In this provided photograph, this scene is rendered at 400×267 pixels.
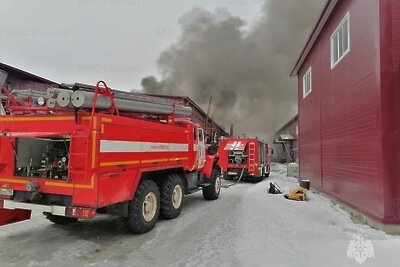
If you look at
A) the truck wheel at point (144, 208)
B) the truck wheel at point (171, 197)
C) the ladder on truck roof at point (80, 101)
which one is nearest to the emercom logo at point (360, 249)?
the truck wheel at point (144, 208)

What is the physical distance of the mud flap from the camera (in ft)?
20.6

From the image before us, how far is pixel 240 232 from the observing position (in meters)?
6.81

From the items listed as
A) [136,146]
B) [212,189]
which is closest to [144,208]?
[136,146]

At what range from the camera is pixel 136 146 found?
21.9 ft

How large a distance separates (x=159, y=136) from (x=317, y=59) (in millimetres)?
8666

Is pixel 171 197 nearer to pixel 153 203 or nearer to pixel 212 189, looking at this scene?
pixel 153 203

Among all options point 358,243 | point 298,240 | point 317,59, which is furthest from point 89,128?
point 317,59

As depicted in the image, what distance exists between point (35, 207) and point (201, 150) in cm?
550

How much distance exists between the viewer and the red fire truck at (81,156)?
5574 mm

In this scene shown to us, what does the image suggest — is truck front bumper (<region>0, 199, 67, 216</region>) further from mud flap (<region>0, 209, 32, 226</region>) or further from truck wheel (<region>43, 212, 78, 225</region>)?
truck wheel (<region>43, 212, 78, 225</region>)

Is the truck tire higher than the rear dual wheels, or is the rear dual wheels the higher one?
the rear dual wheels

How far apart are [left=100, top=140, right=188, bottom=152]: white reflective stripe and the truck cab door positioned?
1459 millimetres

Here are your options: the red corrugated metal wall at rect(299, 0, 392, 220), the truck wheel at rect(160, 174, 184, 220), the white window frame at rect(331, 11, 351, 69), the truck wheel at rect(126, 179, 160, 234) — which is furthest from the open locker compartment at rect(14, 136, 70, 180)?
the white window frame at rect(331, 11, 351, 69)

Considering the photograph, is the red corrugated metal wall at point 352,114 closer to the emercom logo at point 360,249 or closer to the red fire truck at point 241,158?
the emercom logo at point 360,249
